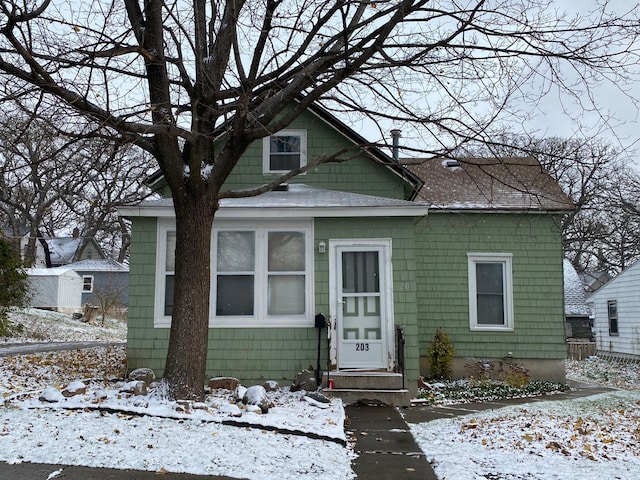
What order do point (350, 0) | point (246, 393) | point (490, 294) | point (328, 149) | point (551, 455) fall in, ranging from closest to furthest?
point (551, 455) → point (350, 0) → point (246, 393) → point (328, 149) → point (490, 294)

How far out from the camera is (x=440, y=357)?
39.2ft

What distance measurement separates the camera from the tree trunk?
23.1ft

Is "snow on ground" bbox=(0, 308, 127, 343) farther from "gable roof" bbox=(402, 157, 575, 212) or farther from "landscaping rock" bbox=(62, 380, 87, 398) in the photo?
"gable roof" bbox=(402, 157, 575, 212)

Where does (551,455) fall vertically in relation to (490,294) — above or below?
below

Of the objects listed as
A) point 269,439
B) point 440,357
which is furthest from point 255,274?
point 440,357

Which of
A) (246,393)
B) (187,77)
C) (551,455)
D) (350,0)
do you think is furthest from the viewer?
(187,77)

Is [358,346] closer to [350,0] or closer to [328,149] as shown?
[328,149]

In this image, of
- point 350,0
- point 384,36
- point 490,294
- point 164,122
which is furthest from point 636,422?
point 164,122

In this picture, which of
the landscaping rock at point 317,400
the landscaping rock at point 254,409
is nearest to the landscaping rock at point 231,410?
the landscaping rock at point 254,409

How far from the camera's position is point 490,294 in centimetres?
1277

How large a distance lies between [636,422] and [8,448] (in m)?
7.84

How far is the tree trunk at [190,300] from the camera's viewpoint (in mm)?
7031

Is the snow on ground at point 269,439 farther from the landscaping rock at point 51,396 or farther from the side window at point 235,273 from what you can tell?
the side window at point 235,273

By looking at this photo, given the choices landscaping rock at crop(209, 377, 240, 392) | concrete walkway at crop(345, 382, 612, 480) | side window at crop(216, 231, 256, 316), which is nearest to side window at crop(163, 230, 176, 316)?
side window at crop(216, 231, 256, 316)
